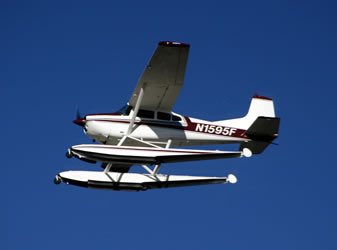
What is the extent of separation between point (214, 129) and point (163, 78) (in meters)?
2.46

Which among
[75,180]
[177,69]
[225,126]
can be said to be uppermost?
[177,69]

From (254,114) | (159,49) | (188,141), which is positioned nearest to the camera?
(159,49)

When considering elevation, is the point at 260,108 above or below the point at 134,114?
above

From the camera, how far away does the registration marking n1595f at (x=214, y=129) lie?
1479 centimetres

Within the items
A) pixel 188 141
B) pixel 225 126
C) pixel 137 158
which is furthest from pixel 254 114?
pixel 137 158

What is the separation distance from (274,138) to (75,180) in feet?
18.2

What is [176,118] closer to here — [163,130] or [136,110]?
[163,130]

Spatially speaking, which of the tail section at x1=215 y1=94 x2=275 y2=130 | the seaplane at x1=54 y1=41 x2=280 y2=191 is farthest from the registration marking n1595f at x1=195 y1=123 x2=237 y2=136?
the tail section at x1=215 y1=94 x2=275 y2=130

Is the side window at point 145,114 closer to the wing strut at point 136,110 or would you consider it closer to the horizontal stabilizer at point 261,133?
the wing strut at point 136,110

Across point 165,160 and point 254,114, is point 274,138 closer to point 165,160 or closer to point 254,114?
point 254,114

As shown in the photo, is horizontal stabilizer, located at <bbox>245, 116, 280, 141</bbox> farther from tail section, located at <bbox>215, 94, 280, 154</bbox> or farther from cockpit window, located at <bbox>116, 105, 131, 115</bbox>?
cockpit window, located at <bbox>116, 105, 131, 115</bbox>

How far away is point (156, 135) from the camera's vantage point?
14273 mm

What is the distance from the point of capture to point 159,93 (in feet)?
45.3

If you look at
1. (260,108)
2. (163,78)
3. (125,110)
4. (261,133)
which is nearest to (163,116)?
(125,110)
